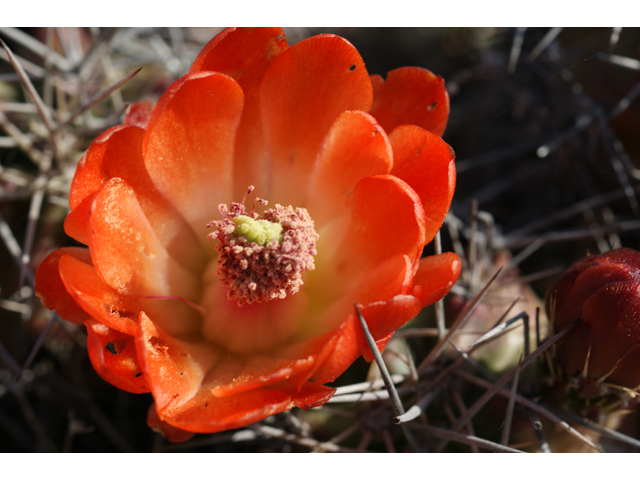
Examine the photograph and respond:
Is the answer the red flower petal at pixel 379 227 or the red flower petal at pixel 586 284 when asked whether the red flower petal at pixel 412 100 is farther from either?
the red flower petal at pixel 586 284

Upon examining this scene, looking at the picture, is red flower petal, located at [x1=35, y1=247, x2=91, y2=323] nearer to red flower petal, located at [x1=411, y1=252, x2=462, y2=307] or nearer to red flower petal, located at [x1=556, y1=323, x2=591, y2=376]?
red flower petal, located at [x1=411, y1=252, x2=462, y2=307]

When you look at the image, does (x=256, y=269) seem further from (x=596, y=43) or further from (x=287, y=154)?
(x=596, y=43)

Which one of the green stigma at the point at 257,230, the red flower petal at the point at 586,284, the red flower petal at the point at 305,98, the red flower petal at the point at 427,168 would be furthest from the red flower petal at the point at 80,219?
the red flower petal at the point at 586,284

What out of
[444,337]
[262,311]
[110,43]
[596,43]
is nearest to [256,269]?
[262,311]


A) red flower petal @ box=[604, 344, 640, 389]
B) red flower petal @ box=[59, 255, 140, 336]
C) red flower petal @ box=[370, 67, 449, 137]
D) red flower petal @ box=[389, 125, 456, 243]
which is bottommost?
red flower petal @ box=[604, 344, 640, 389]

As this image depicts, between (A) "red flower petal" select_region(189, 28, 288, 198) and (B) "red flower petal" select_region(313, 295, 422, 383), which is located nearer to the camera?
(B) "red flower petal" select_region(313, 295, 422, 383)

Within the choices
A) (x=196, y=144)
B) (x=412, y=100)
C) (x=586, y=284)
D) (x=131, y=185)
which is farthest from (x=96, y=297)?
(x=586, y=284)

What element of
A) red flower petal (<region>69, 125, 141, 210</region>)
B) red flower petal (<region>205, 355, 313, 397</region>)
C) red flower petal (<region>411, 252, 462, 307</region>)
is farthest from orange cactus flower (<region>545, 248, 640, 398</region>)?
red flower petal (<region>69, 125, 141, 210</region>)
